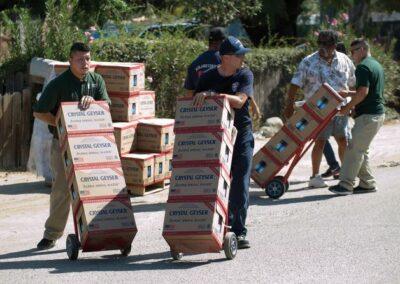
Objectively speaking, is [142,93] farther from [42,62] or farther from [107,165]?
[107,165]

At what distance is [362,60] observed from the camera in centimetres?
1162

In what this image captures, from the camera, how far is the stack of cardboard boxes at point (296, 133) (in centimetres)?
1153

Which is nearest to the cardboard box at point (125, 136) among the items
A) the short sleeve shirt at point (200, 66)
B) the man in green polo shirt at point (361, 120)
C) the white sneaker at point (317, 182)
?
the short sleeve shirt at point (200, 66)

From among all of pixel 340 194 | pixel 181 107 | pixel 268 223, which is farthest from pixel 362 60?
pixel 181 107

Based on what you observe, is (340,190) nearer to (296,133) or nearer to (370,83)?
(296,133)

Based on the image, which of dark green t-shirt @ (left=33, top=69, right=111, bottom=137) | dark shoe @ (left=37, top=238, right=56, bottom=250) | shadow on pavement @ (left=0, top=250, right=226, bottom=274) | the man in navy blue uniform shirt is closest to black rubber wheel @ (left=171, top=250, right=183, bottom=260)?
shadow on pavement @ (left=0, top=250, right=226, bottom=274)

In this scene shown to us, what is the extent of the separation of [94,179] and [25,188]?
4.23 metres

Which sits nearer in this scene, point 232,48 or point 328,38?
point 232,48

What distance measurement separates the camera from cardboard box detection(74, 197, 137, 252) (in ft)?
27.6

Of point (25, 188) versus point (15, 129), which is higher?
point (15, 129)

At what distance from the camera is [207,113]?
8.30 metres

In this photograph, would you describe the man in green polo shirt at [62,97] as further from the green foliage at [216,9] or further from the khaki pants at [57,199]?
the green foliage at [216,9]

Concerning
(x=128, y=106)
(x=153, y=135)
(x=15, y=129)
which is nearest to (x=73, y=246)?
(x=128, y=106)

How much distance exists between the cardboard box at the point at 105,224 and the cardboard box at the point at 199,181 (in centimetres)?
50
